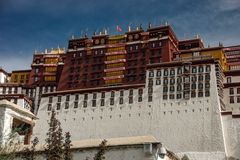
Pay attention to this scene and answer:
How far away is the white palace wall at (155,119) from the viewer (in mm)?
55812

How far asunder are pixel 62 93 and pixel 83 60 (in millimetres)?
11242

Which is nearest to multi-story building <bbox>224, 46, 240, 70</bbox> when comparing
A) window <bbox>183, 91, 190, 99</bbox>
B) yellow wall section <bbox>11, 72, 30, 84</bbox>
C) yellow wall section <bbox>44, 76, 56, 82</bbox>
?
window <bbox>183, 91, 190, 99</bbox>

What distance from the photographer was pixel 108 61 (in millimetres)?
74625

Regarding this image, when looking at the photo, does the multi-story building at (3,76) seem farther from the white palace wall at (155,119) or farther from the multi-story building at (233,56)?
the multi-story building at (233,56)

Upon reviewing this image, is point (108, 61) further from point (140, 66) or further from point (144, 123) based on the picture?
point (144, 123)

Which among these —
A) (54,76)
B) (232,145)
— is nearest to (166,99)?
(232,145)

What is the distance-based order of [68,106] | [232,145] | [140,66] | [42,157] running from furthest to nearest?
[140,66] → [68,106] → [232,145] → [42,157]

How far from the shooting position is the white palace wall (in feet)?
183

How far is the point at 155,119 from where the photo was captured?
59.2 metres

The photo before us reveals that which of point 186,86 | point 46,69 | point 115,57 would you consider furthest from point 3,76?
point 186,86

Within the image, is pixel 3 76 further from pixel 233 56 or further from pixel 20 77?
pixel 233 56

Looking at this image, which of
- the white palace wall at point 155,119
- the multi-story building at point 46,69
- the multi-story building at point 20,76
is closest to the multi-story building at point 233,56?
the white palace wall at point 155,119

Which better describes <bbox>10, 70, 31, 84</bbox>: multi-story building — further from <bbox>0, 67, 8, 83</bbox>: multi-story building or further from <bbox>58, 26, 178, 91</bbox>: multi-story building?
<bbox>58, 26, 178, 91</bbox>: multi-story building

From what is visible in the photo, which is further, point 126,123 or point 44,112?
point 44,112
